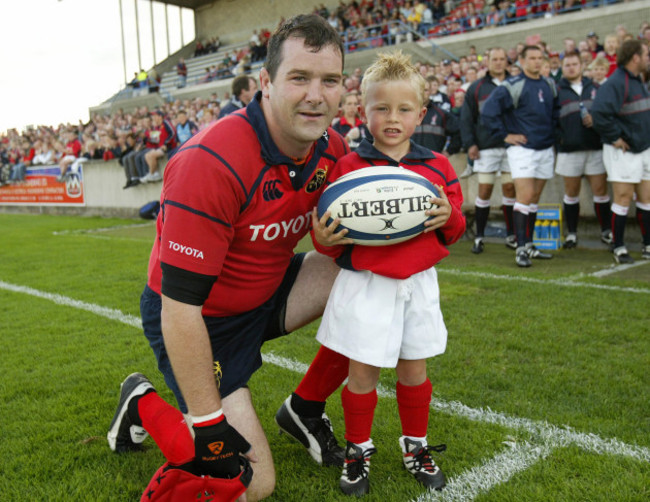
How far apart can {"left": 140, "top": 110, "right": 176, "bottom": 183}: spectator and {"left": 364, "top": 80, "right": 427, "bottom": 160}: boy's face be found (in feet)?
37.7

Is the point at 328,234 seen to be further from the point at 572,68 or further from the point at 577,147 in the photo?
the point at 572,68

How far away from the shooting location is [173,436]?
2.39 metres

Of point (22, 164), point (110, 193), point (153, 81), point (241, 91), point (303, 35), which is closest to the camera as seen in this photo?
point (303, 35)

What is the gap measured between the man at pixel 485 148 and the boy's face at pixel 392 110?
512 centimetres

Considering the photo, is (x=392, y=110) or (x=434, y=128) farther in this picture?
(x=434, y=128)

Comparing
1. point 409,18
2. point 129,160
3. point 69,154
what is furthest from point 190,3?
point 129,160

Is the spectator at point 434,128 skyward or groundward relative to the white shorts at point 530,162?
skyward

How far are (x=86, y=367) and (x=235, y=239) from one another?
6.27 ft

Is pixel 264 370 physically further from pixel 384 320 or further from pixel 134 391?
pixel 384 320

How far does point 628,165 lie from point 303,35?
5238mm

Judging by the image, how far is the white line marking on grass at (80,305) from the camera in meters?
4.82

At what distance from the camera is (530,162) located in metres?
6.73

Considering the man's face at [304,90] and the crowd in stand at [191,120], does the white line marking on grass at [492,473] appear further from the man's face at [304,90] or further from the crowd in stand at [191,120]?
the crowd in stand at [191,120]

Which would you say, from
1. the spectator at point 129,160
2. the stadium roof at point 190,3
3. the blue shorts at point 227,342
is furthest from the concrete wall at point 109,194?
the stadium roof at point 190,3
